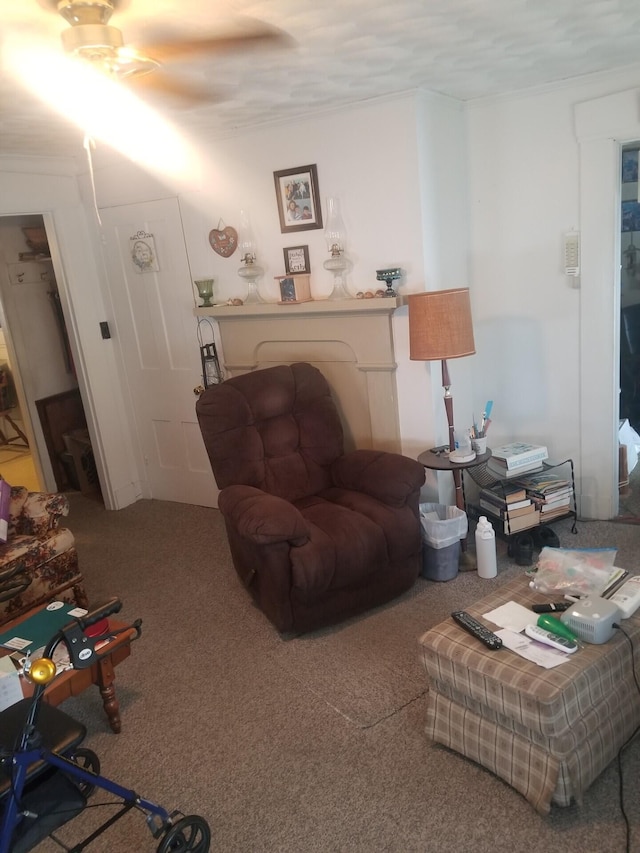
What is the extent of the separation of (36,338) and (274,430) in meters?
2.56

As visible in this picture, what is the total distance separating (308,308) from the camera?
3602mm

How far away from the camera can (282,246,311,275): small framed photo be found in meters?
3.63

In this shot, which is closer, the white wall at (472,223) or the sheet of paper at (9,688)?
the sheet of paper at (9,688)

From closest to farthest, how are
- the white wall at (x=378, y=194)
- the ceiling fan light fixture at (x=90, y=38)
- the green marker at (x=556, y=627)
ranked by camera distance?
the ceiling fan light fixture at (x=90, y=38), the green marker at (x=556, y=627), the white wall at (x=378, y=194)

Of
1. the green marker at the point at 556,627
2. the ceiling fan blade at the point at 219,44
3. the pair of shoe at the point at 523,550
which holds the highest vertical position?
the ceiling fan blade at the point at 219,44

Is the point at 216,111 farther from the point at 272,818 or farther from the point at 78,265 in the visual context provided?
the point at 272,818

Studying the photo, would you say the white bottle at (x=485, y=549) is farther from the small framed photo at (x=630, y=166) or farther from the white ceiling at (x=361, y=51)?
the small framed photo at (x=630, y=166)

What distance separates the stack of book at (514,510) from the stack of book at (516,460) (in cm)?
9

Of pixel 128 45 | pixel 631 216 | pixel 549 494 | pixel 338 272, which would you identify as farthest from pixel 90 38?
pixel 631 216

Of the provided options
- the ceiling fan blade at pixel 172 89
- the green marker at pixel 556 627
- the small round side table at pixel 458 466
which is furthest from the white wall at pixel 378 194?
the green marker at pixel 556 627

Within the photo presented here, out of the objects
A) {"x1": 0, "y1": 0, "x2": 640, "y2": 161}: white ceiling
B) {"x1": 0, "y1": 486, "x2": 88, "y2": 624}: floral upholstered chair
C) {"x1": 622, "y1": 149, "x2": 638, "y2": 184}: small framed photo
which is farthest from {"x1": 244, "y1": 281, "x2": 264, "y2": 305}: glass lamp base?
{"x1": 622, "y1": 149, "x2": 638, "y2": 184}: small framed photo

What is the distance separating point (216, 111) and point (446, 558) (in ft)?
7.83

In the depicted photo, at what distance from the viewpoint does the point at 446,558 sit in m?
3.17

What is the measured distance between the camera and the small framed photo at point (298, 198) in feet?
11.5
